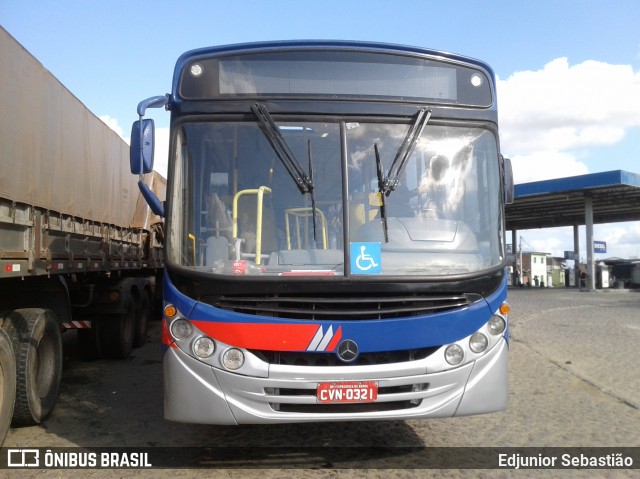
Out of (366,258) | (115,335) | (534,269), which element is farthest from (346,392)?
(534,269)

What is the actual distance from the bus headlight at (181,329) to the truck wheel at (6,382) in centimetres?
160

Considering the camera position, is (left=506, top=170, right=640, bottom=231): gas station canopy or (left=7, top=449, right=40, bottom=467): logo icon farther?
(left=506, top=170, right=640, bottom=231): gas station canopy

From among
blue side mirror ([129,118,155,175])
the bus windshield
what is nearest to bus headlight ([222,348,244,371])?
the bus windshield

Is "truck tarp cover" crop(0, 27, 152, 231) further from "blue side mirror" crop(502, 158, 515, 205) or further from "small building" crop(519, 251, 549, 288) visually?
"small building" crop(519, 251, 549, 288)

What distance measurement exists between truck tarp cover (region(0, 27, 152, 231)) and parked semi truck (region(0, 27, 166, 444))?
0.01 m

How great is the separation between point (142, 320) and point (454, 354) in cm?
723

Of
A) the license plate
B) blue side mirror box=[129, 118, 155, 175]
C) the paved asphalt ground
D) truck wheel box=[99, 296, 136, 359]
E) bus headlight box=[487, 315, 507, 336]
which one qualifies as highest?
blue side mirror box=[129, 118, 155, 175]

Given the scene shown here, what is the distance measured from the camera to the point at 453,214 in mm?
4375

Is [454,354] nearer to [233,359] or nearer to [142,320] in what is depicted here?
[233,359]

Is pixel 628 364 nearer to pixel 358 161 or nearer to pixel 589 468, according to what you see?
pixel 589 468

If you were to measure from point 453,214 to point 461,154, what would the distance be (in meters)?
0.47

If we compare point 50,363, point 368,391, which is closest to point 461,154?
point 368,391

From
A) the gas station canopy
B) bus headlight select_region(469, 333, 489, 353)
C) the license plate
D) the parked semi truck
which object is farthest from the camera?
the gas station canopy

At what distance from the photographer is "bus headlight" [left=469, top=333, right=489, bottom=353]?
4059mm
